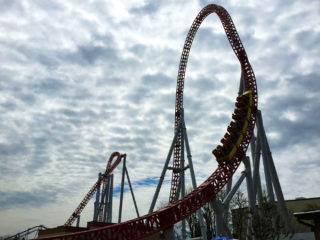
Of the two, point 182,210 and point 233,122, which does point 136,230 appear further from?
point 233,122

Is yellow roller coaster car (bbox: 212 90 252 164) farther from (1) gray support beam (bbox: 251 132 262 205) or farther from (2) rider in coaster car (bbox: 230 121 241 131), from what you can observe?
(1) gray support beam (bbox: 251 132 262 205)

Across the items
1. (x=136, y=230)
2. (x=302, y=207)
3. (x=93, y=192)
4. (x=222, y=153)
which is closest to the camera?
(x=136, y=230)

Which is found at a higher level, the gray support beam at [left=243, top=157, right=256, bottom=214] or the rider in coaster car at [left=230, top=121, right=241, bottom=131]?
the rider in coaster car at [left=230, top=121, right=241, bottom=131]

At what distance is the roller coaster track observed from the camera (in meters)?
11.7

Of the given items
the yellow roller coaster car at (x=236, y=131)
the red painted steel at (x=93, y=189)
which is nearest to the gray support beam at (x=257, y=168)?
the yellow roller coaster car at (x=236, y=131)

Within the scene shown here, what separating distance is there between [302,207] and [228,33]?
1531 centimetres

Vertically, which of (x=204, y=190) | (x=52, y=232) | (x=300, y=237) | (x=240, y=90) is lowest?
(x=300, y=237)

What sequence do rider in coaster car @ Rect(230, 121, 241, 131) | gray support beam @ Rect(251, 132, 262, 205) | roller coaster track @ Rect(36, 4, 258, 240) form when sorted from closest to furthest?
1. roller coaster track @ Rect(36, 4, 258, 240)
2. rider in coaster car @ Rect(230, 121, 241, 131)
3. gray support beam @ Rect(251, 132, 262, 205)

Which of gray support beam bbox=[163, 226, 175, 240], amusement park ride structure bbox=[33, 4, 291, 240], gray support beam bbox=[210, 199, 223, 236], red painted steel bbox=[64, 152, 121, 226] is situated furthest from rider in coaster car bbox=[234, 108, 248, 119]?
red painted steel bbox=[64, 152, 121, 226]

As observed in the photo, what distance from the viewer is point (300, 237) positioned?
711 inches

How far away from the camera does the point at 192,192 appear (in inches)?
531

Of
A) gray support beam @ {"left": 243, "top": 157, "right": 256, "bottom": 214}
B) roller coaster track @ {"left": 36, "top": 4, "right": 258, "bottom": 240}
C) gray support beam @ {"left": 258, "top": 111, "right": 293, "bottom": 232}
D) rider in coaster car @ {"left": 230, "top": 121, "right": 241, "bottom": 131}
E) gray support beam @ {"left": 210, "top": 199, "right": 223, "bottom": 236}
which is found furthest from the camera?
rider in coaster car @ {"left": 230, "top": 121, "right": 241, "bottom": 131}

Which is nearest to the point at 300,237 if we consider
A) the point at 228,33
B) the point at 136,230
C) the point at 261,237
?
the point at 261,237

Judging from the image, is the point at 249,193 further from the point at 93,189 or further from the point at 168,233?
the point at 93,189
